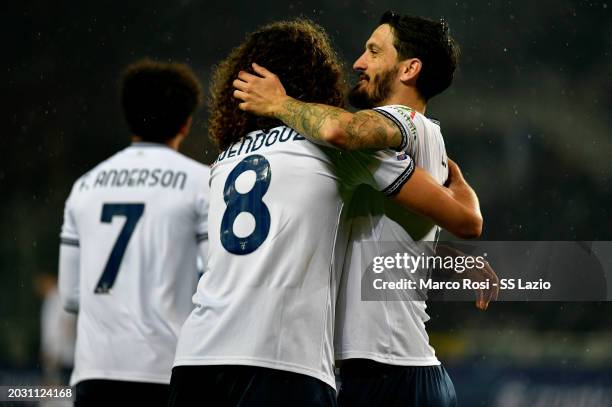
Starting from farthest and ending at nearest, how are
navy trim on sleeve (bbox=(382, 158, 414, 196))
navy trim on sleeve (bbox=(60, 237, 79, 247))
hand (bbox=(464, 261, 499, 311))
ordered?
navy trim on sleeve (bbox=(60, 237, 79, 247)), hand (bbox=(464, 261, 499, 311)), navy trim on sleeve (bbox=(382, 158, 414, 196))

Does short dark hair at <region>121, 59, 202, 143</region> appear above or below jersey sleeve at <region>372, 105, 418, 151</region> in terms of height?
above

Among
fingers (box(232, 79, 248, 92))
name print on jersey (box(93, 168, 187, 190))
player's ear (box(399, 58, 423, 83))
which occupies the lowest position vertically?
name print on jersey (box(93, 168, 187, 190))

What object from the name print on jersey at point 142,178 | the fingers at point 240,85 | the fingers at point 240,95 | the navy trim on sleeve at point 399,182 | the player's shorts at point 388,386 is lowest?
the player's shorts at point 388,386

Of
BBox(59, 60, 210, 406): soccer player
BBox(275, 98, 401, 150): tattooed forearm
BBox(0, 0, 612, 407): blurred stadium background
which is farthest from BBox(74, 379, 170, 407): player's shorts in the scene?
BBox(0, 0, 612, 407): blurred stadium background

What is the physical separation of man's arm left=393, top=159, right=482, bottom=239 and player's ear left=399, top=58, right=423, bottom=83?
0.47 metres

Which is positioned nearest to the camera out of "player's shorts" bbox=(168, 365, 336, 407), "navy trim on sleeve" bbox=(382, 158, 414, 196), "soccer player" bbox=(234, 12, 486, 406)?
"player's shorts" bbox=(168, 365, 336, 407)

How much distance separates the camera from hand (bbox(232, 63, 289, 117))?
2.47 meters

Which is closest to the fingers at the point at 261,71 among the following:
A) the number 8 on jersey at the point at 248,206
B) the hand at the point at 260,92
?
the hand at the point at 260,92

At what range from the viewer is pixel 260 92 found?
8.22 ft

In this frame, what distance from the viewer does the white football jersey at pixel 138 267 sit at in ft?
11.7

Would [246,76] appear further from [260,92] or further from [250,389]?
[250,389]

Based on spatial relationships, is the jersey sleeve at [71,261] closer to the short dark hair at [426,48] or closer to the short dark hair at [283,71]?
the short dark hair at [283,71]

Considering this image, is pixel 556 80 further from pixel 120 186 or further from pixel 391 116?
pixel 391 116

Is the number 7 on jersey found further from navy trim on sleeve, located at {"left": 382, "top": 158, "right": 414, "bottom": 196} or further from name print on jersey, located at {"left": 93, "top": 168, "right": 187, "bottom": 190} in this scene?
navy trim on sleeve, located at {"left": 382, "top": 158, "right": 414, "bottom": 196}
